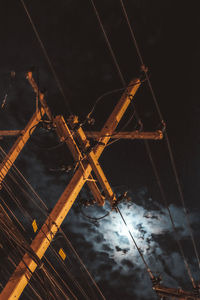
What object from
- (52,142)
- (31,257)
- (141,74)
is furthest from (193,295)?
(52,142)

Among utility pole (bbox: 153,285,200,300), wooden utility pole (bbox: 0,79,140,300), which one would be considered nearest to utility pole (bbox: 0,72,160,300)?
wooden utility pole (bbox: 0,79,140,300)

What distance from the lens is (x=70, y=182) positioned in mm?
4555

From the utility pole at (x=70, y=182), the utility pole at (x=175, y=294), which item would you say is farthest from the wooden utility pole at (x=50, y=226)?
the utility pole at (x=175, y=294)

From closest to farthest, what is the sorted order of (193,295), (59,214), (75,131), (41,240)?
(41,240), (59,214), (75,131), (193,295)

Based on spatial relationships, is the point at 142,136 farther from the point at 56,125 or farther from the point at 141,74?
the point at 141,74

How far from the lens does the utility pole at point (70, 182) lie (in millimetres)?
3430

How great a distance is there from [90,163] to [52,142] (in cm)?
607

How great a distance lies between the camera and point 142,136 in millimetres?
4953

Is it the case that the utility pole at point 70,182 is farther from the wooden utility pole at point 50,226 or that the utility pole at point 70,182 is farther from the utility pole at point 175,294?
the utility pole at point 175,294

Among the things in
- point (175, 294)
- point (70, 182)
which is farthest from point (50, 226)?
point (175, 294)

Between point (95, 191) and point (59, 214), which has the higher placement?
point (95, 191)

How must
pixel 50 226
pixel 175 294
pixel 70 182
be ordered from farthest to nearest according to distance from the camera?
pixel 175 294 < pixel 70 182 < pixel 50 226

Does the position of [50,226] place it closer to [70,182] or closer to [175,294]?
[70,182]

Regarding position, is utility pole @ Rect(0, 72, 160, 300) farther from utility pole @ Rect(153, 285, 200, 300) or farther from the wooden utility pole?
utility pole @ Rect(153, 285, 200, 300)
